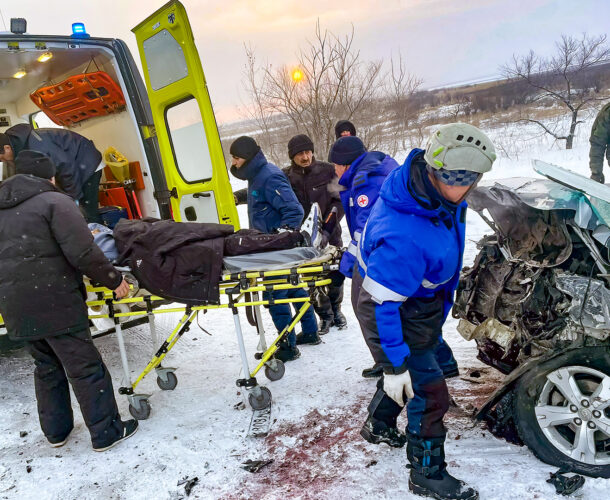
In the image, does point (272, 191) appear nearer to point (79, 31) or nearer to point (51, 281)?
point (51, 281)

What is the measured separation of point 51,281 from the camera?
305cm

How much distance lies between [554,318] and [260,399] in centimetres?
203

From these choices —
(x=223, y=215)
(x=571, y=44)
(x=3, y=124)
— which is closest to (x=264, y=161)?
(x=223, y=215)

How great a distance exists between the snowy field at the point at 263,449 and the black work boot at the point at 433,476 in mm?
109

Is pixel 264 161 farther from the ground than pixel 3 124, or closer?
closer

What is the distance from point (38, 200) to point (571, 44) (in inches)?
1028

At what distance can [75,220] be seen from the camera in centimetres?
304

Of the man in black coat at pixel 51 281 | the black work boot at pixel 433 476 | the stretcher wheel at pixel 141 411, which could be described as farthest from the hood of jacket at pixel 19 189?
the black work boot at pixel 433 476

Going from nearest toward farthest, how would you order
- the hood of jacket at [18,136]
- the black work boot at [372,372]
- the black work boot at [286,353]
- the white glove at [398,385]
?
the white glove at [398,385] → the black work boot at [372,372] → the black work boot at [286,353] → the hood of jacket at [18,136]

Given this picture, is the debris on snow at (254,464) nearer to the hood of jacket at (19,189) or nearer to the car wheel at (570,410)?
the car wheel at (570,410)

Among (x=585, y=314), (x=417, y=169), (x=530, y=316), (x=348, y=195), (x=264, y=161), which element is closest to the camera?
(x=417, y=169)

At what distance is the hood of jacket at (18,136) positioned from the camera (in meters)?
4.53

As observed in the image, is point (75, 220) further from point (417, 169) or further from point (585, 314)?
point (585, 314)

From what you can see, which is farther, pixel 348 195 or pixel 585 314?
pixel 348 195
